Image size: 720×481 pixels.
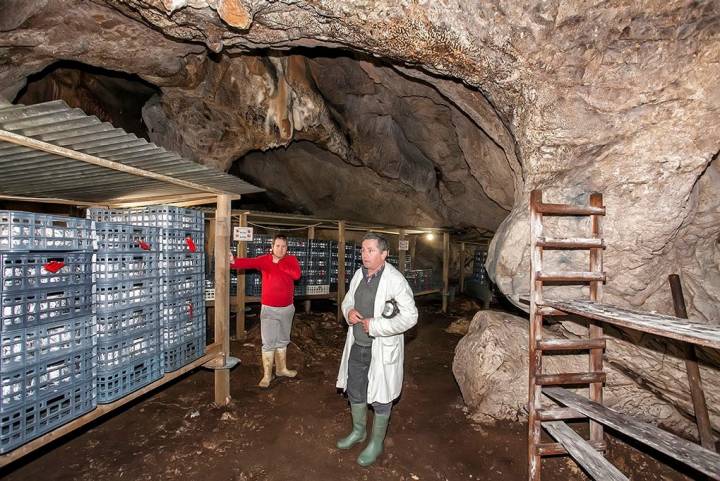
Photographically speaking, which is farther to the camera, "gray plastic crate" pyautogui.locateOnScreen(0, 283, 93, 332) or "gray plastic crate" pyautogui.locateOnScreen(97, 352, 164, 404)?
"gray plastic crate" pyautogui.locateOnScreen(97, 352, 164, 404)

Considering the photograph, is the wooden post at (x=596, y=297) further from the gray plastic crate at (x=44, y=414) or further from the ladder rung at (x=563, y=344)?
the gray plastic crate at (x=44, y=414)

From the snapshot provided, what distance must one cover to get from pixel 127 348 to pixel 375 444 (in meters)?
2.90

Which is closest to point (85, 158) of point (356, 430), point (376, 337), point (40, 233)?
point (40, 233)

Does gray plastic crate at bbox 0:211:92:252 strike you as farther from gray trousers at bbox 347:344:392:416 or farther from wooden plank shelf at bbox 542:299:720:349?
wooden plank shelf at bbox 542:299:720:349

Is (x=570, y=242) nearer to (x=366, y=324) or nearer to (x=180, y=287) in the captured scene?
(x=366, y=324)

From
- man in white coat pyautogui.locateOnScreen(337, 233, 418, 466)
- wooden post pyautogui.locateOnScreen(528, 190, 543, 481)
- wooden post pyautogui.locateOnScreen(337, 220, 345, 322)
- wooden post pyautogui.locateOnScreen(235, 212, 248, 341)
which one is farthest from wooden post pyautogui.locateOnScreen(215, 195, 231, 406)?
wooden post pyautogui.locateOnScreen(337, 220, 345, 322)

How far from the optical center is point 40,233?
267 cm

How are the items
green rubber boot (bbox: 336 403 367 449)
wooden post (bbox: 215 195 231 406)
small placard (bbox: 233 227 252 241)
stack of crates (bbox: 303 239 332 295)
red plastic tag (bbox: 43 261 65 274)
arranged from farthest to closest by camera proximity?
1. stack of crates (bbox: 303 239 332 295)
2. small placard (bbox: 233 227 252 241)
3. wooden post (bbox: 215 195 231 406)
4. green rubber boot (bbox: 336 403 367 449)
5. red plastic tag (bbox: 43 261 65 274)

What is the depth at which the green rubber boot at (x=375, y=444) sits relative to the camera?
13.1 ft

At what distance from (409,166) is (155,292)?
27.0ft

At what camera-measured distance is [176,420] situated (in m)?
4.85

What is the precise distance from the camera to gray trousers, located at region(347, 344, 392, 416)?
13.2 feet

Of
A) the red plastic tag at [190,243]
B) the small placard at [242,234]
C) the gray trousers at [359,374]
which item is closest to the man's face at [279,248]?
the small placard at [242,234]

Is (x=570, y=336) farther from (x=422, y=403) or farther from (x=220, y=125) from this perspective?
(x=220, y=125)
